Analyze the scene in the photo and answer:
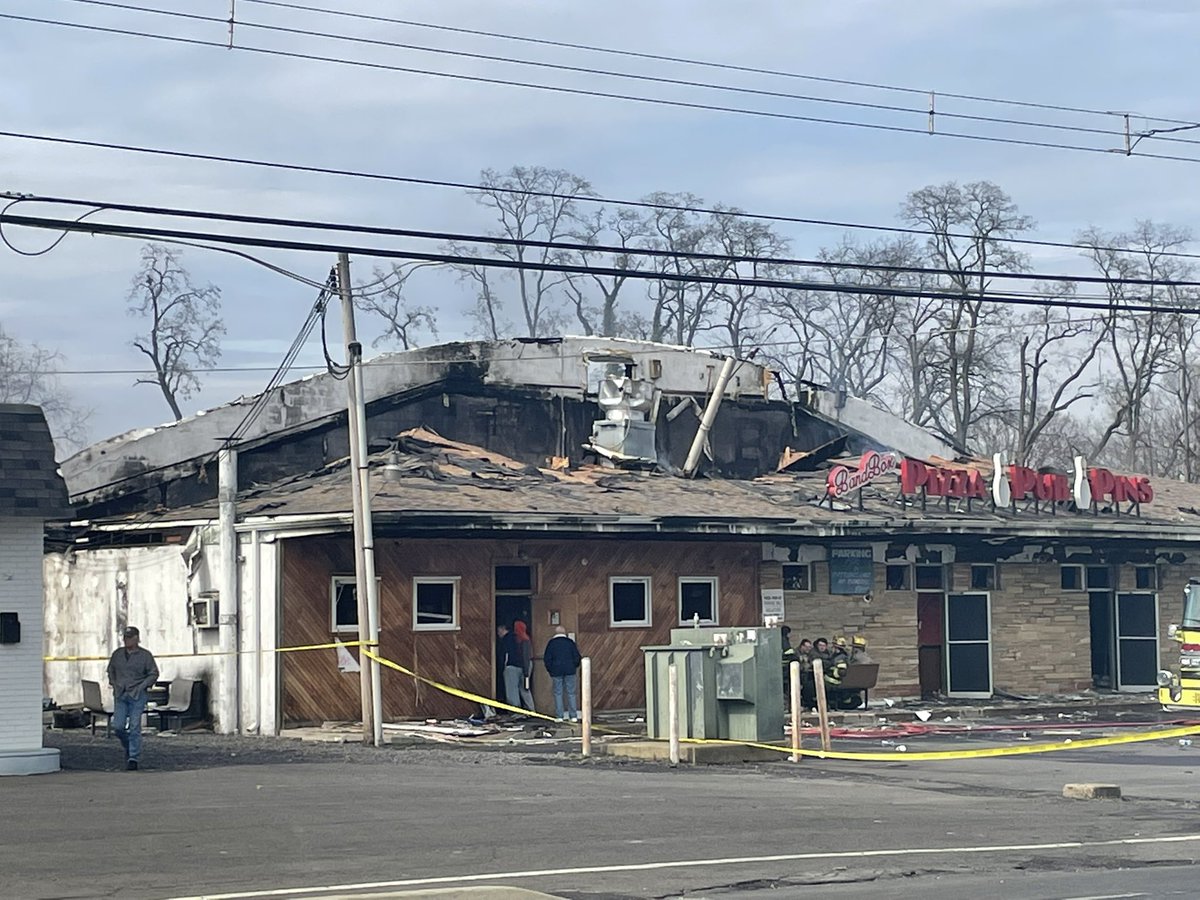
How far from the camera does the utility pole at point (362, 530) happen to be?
24797mm

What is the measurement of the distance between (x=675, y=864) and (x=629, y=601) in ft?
61.6

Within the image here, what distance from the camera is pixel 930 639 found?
114 ft

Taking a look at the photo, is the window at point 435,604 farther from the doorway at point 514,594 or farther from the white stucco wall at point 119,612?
the white stucco wall at point 119,612

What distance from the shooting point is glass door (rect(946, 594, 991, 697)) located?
3469 centimetres

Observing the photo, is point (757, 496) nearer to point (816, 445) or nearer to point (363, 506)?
point (816, 445)

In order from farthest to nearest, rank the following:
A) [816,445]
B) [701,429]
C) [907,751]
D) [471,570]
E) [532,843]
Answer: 1. [816,445]
2. [701,429]
3. [471,570]
4. [907,751]
5. [532,843]

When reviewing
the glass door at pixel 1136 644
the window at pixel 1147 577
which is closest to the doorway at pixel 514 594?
the glass door at pixel 1136 644

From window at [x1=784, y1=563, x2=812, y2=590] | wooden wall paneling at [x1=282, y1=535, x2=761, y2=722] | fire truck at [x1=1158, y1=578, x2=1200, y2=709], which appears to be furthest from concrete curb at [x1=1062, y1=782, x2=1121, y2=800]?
window at [x1=784, y1=563, x2=812, y2=590]

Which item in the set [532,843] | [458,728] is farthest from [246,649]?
[532,843]

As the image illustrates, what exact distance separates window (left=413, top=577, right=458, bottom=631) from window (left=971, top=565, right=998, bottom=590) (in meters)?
11.7

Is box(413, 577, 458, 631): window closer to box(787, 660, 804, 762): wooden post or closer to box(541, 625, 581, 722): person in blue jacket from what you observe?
box(541, 625, 581, 722): person in blue jacket

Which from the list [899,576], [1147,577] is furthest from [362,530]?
[1147,577]

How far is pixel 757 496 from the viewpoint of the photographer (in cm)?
3441

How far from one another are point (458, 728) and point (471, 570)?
3363 millimetres
